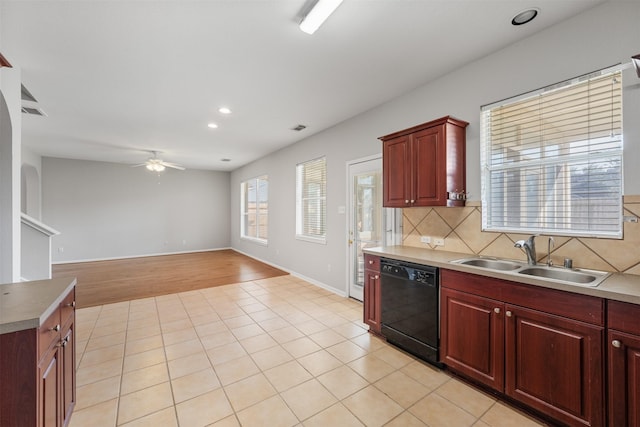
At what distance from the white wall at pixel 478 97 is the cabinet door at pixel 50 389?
3255mm

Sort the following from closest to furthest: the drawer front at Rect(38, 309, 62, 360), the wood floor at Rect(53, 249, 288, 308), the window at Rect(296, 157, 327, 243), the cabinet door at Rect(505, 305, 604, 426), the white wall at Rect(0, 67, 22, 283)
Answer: the drawer front at Rect(38, 309, 62, 360) < the cabinet door at Rect(505, 305, 604, 426) < the white wall at Rect(0, 67, 22, 283) < the wood floor at Rect(53, 249, 288, 308) < the window at Rect(296, 157, 327, 243)

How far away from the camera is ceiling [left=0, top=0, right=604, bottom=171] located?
194cm

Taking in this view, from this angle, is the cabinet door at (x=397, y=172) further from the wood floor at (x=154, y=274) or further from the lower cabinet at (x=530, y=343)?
the wood floor at (x=154, y=274)

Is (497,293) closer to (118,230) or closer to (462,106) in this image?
(462,106)

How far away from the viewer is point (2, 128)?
2.30 meters

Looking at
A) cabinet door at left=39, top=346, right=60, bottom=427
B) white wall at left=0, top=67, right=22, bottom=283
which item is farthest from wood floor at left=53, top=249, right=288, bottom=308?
cabinet door at left=39, top=346, right=60, bottom=427

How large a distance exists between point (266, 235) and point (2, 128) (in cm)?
545

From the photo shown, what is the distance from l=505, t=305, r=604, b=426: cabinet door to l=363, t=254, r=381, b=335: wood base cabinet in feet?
4.10

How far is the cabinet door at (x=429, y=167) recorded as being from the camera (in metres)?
2.56

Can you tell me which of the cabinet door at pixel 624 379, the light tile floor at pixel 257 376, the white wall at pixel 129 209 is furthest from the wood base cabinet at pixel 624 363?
the white wall at pixel 129 209

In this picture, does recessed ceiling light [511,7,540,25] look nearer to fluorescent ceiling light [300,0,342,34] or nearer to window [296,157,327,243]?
fluorescent ceiling light [300,0,342,34]

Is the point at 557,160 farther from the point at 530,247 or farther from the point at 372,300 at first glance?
the point at 372,300

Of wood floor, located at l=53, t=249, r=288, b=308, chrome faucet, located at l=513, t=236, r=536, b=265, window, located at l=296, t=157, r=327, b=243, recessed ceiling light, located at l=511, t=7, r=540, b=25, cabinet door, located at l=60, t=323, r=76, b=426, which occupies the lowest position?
wood floor, located at l=53, t=249, r=288, b=308

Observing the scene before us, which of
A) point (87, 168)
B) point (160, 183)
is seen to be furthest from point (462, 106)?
point (87, 168)
